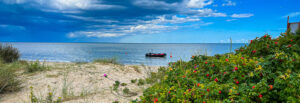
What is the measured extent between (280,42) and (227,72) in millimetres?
1757

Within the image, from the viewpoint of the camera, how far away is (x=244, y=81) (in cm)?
242

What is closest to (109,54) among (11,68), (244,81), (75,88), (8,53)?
(8,53)

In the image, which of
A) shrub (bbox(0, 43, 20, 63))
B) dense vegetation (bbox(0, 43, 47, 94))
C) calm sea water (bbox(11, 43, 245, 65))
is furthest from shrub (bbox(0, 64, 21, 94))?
shrub (bbox(0, 43, 20, 63))

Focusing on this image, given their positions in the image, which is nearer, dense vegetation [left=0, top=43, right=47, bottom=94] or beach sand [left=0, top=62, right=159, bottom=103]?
beach sand [left=0, top=62, right=159, bottom=103]

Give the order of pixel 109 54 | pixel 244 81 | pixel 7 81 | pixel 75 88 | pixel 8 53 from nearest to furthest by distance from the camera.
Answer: pixel 244 81 < pixel 7 81 < pixel 75 88 < pixel 8 53 < pixel 109 54

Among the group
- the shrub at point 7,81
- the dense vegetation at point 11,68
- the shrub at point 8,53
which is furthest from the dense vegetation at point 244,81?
the shrub at point 8,53

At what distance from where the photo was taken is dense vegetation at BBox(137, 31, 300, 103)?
1926mm

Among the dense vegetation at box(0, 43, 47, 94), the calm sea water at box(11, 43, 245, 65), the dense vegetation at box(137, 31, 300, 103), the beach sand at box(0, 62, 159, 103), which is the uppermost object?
the dense vegetation at box(137, 31, 300, 103)

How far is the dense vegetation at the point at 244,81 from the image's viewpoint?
6.32 feet

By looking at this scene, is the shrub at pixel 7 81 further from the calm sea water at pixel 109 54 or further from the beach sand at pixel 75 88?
the calm sea water at pixel 109 54

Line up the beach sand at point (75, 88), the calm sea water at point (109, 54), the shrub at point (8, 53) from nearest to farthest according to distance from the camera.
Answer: the beach sand at point (75, 88), the shrub at point (8, 53), the calm sea water at point (109, 54)

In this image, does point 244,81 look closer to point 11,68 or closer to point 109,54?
point 11,68

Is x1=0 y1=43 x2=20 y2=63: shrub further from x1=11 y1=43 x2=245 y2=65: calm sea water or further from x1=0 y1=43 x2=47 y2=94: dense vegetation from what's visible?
x1=11 y1=43 x2=245 y2=65: calm sea water

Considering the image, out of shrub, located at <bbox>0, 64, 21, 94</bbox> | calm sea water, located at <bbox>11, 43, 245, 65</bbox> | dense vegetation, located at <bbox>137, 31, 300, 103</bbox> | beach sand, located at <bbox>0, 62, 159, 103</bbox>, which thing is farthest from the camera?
calm sea water, located at <bbox>11, 43, 245, 65</bbox>
